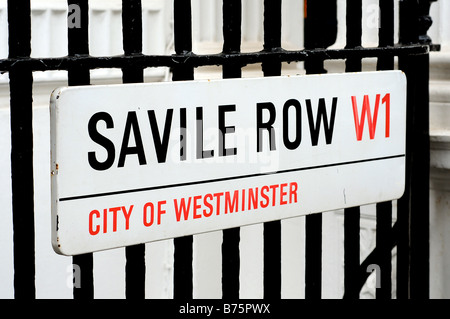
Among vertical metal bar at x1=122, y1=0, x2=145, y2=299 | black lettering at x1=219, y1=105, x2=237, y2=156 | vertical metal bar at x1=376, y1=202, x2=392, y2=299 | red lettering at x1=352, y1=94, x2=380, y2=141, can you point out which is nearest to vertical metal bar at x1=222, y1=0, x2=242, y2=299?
black lettering at x1=219, y1=105, x2=237, y2=156

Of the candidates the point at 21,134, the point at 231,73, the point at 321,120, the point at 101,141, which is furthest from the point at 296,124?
the point at 21,134

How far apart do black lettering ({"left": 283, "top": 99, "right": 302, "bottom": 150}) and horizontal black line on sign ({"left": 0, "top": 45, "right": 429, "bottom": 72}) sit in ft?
0.39

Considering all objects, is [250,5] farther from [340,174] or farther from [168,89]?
[168,89]

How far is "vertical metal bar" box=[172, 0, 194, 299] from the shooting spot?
183 centimetres

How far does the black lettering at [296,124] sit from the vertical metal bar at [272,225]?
9 cm

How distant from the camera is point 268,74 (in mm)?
1973

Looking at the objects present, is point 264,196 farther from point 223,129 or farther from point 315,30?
point 315,30

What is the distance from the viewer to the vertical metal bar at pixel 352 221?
220 centimetres

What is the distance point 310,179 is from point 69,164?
25.3 inches

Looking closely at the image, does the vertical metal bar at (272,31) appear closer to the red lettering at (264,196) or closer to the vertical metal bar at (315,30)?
the vertical metal bar at (315,30)

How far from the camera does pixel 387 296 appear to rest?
95.1 inches

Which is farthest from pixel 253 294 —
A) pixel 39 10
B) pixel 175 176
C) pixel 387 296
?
pixel 175 176

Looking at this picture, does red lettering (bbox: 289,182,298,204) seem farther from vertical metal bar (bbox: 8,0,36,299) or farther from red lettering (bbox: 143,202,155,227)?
vertical metal bar (bbox: 8,0,36,299)

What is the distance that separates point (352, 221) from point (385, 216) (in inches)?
5.7
